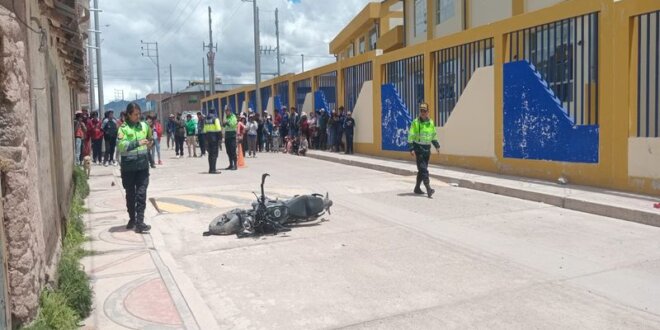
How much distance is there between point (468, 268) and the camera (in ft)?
19.8

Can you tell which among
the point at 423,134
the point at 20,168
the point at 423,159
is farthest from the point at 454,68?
the point at 20,168

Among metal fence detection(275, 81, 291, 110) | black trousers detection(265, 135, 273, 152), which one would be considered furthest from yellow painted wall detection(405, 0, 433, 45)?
black trousers detection(265, 135, 273, 152)

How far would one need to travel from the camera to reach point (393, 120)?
60.0 ft

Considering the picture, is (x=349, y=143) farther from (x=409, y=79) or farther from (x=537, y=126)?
(x=537, y=126)

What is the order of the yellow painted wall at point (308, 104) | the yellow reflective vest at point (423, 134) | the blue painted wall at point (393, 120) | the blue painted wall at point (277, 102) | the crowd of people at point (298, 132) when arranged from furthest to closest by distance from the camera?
the blue painted wall at point (277, 102)
the yellow painted wall at point (308, 104)
the crowd of people at point (298, 132)
the blue painted wall at point (393, 120)
the yellow reflective vest at point (423, 134)

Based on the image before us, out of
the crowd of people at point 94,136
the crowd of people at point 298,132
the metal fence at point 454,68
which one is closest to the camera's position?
the metal fence at point 454,68

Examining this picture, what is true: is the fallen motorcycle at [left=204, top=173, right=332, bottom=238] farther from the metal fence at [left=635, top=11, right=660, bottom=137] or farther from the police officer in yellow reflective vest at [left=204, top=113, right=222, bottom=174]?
the police officer in yellow reflective vest at [left=204, top=113, right=222, bottom=174]

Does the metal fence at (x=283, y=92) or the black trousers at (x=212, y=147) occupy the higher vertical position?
the metal fence at (x=283, y=92)

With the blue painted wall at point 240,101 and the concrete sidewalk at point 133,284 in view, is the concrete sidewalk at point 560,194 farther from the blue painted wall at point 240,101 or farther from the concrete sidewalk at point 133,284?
the blue painted wall at point 240,101

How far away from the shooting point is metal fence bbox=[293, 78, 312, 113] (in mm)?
26691

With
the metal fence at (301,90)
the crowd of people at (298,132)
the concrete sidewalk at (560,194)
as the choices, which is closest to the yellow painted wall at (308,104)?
the metal fence at (301,90)

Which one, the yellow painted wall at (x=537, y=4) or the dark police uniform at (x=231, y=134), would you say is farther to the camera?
the yellow painted wall at (x=537, y=4)

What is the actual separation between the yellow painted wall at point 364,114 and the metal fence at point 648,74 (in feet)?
34.6

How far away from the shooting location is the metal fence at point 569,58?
10.7 m
